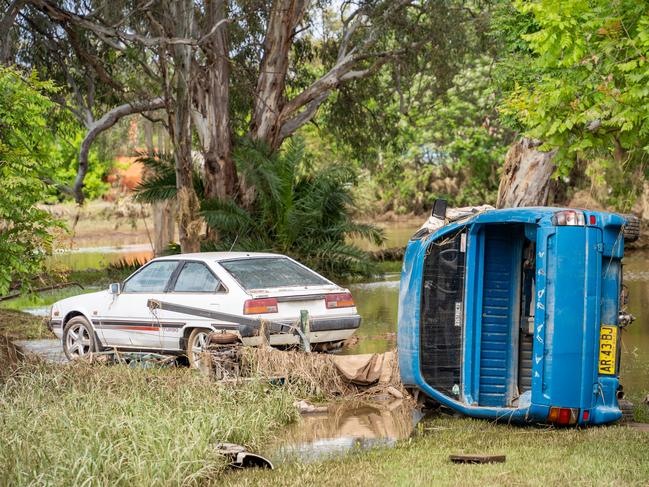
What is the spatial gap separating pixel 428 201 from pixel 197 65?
33.5 m

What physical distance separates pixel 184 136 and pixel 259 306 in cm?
1093

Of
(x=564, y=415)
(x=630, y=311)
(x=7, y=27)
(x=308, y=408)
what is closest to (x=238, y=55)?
(x=7, y=27)

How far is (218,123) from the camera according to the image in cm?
2530

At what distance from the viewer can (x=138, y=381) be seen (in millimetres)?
10758

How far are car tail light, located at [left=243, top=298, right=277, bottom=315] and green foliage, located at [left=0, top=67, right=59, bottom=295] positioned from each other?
2432 mm

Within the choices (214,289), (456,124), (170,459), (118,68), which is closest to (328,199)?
(118,68)

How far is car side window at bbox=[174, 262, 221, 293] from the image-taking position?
12620 mm

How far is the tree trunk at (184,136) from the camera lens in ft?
71.4

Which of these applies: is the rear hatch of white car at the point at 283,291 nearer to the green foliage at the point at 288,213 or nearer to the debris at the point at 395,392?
the debris at the point at 395,392

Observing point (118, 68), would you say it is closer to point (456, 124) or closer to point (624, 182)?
point (624, 182)

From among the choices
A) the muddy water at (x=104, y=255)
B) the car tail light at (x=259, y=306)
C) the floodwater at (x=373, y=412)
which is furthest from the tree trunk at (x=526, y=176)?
the muddy water at (x=104, y=255)

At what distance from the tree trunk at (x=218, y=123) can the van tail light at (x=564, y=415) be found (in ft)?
52.6

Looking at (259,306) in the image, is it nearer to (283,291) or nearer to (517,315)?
(283,291)

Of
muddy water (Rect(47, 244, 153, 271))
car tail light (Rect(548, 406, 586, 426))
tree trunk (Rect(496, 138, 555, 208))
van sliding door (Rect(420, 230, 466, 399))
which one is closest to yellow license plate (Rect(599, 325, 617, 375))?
car tail light (Rect(548, 406, 586, 426))
